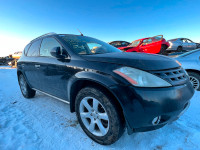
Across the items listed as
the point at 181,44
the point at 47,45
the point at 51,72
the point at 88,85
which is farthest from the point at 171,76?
the point at 181,44

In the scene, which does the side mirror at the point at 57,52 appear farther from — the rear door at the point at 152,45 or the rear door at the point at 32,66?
the rear door at the point at 152,45

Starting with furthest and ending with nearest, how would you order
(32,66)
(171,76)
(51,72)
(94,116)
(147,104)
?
1. (32,66)
2. (51,72)
3. (94,116)
4. (171,76)
5. (147,104)

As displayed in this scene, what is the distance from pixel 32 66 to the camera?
2.60 meters

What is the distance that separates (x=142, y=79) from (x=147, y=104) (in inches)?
10.4

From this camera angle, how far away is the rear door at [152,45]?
775cm

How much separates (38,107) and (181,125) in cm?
293

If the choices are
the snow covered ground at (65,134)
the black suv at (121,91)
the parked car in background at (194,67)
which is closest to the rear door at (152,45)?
the parked car in background at (194,67)

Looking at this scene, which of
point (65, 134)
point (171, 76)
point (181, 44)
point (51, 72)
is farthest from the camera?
point (181, 44)

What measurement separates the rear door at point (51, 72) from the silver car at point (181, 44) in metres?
9.91

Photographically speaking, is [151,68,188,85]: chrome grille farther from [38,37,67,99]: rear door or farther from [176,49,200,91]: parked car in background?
[176,49,200,91]: parked car in background

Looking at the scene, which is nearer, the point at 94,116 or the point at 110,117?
the point at 110,117

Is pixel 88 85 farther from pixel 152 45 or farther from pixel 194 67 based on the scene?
pixel 152 45

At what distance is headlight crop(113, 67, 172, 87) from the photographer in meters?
1.19

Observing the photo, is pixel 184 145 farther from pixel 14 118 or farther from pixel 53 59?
pixel 14 118
